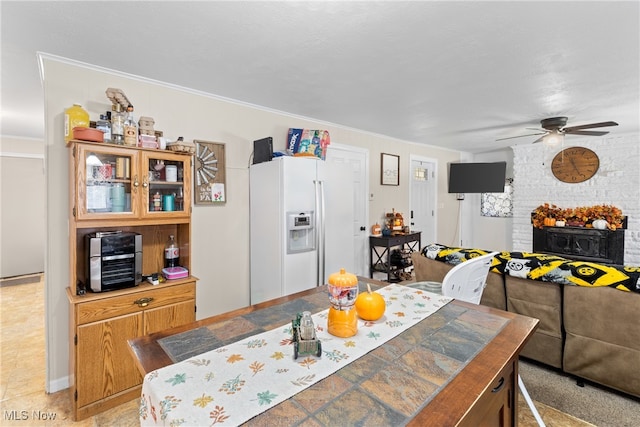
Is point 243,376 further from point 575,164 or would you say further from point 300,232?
point 575,164

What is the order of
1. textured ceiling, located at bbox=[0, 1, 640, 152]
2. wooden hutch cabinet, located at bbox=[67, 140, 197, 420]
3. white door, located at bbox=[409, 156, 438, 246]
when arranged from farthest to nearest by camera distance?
1. white door, located at bbox=[409, 156, 438, 246]
2. wooden hutch cabinet, located at bbox=[67, 140, 197, 420]
3. textured ceiling, located at bbox=[0, 1, 640, 152]

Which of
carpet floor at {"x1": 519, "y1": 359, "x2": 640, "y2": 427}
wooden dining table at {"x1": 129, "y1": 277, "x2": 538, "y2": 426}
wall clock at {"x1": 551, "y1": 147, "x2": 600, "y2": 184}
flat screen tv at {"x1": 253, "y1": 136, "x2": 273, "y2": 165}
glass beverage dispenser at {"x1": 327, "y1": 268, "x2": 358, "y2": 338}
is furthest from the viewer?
wall clock at {"x1": 551, "y1": 147, "x2": 600, "y2": 184}

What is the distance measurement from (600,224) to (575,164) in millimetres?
1129

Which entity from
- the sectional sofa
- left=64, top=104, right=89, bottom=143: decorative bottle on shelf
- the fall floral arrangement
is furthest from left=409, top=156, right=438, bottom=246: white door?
left=64, top=104, right=89, bottom=143: decorative bottle on shelf

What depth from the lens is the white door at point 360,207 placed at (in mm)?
4594

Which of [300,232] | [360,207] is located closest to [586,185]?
[360,207]

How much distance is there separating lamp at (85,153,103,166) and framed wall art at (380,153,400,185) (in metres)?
3.84

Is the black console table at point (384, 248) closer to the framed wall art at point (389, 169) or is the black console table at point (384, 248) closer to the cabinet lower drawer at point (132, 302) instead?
the framed wall art at point (389, 169)

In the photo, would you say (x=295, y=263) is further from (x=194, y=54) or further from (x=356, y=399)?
(x=356, y=399)

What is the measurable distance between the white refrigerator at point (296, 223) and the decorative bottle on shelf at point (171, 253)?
80cm

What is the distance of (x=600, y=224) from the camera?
4.91 meters

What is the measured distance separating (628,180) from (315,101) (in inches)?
205

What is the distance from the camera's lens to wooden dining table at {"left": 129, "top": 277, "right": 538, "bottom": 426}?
0.81 meters

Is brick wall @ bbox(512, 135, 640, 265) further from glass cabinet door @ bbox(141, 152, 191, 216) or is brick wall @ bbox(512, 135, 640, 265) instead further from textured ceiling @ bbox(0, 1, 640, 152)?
glass cabinet door @ bbox(141, 152, 191, 216)
